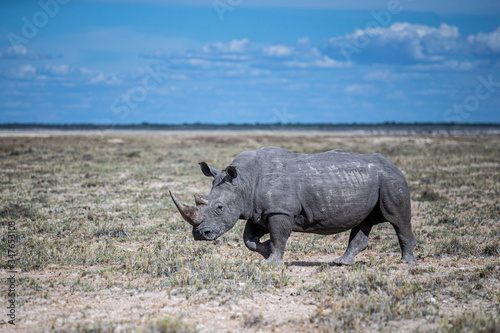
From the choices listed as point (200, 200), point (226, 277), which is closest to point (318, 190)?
point (200, 200)

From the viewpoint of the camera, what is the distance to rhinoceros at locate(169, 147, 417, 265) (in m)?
7.35

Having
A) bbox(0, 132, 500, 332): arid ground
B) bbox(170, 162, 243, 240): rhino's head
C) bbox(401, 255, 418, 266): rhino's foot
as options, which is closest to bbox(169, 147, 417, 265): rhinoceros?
bbox(170, 162, 243, 240): rhino's head

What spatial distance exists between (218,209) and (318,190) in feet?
5.04

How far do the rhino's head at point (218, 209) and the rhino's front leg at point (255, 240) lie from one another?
592mm

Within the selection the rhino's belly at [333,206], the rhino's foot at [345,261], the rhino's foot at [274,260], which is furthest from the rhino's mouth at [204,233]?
the rhino's foot at [345,261]

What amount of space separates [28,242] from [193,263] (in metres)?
3.86

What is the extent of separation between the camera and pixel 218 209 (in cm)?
733

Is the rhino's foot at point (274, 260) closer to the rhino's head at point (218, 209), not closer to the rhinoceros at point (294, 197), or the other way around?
the rhinoceros at point (294, 197)

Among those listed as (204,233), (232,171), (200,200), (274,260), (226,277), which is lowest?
(226,277)

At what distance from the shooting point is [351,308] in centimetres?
591

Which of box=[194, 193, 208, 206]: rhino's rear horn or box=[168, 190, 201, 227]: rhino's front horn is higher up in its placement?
box=[194, 193, 208, 206]: rhino's rear horn

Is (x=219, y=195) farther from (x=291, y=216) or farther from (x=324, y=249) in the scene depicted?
(x=324, y=249)

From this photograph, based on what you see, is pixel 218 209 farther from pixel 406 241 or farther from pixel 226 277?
pixel 406 241

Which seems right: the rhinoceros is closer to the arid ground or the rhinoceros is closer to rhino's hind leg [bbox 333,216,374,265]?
rhino's hind leg [bbox 333,216,374,265]
